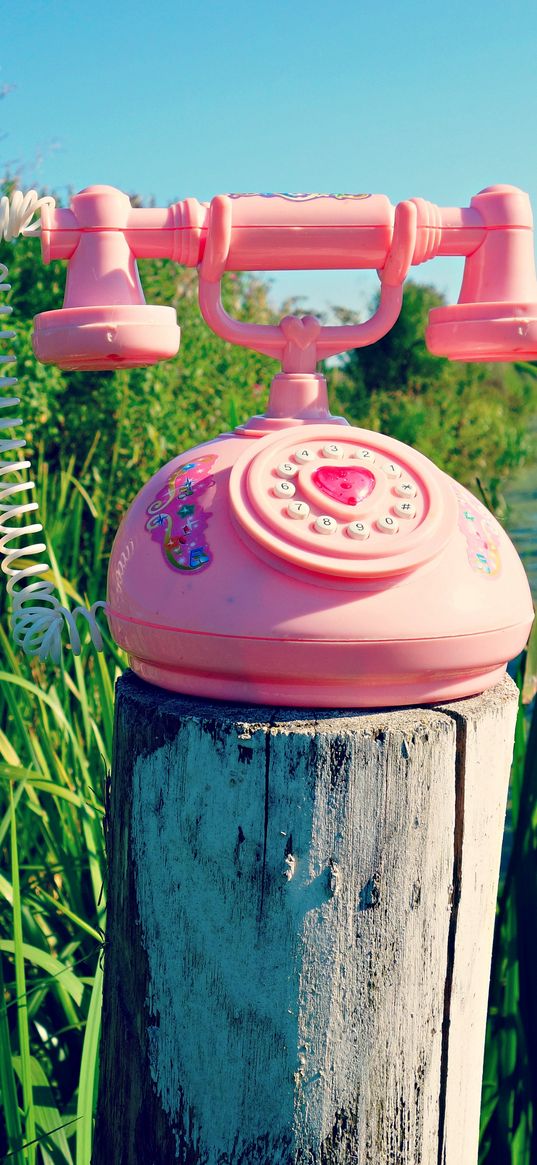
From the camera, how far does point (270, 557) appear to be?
3.01ft

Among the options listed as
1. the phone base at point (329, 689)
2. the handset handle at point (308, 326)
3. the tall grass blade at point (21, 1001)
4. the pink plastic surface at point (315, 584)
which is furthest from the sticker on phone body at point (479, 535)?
the tall grass blade at point (21, 1001)

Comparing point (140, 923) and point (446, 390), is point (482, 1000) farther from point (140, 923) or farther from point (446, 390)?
point (446, 390)

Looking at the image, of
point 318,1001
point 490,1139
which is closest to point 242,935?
point 318,1001

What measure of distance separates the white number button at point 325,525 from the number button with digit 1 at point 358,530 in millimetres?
14

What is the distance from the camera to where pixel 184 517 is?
1002 millimetres

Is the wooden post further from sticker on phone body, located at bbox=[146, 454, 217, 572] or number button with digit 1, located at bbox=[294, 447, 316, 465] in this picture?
number button with digit 1, located at bbox=[294, 447, 316, 465]

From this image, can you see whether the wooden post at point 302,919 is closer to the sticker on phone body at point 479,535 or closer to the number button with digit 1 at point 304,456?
the sticker on phone body at point 479,535

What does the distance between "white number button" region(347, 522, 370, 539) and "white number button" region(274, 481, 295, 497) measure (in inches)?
2.7

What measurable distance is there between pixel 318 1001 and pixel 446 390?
7.68 meters

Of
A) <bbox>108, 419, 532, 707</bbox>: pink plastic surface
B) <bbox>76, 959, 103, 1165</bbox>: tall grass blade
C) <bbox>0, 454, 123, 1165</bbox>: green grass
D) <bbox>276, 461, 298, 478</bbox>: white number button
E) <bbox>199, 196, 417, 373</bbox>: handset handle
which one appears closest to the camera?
<bbox>108, 419, 532, 707</bbox>: pink plastic surface

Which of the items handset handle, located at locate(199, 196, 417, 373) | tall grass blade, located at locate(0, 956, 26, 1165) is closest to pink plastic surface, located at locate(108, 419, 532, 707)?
handset handle, located at locate(199, 196, 417, 373)

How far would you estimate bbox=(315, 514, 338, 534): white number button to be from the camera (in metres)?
0.94

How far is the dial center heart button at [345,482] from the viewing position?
0.99 m

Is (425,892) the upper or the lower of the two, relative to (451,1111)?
upper
